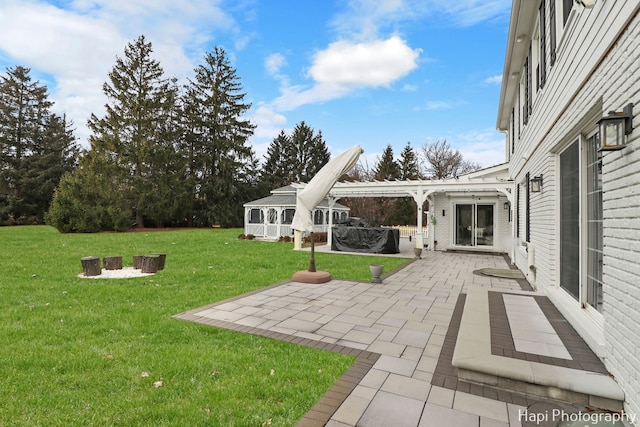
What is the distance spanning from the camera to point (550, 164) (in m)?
4.84

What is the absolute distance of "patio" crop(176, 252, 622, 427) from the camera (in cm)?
233

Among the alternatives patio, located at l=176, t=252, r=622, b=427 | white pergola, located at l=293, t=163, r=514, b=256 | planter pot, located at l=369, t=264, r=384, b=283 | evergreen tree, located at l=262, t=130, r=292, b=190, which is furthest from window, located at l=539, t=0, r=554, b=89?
evergreen tree, located at l=262, t=130, r=292, b=190

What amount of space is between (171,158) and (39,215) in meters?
13.3

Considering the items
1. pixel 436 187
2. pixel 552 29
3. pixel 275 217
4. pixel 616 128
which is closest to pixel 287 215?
pixel 275 217

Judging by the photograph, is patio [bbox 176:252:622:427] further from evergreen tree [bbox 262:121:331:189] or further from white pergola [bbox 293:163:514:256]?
evergreen tree [bbox 262:121:331:189]

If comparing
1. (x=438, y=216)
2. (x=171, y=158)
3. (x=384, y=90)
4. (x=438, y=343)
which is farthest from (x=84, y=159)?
(x=438, y=343)

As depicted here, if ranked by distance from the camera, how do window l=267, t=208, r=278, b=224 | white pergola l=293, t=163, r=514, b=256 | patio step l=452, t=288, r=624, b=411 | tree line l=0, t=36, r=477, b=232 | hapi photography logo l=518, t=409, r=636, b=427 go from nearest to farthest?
hapi photography logo l=518, t=409, r=636, b=427
patio step l=452, t=288, r=624, b=411
white pergola l=293, t=163, r=514, b=256
window l=267, t=208, r=278, b=224
tree line l=0, t=36, r=477, b=232

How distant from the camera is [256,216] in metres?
19.9

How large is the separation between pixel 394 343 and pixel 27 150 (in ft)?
131

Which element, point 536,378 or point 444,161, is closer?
point 536,378

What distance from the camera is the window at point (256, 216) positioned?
773 inches

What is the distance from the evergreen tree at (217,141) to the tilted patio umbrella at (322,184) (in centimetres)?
2437

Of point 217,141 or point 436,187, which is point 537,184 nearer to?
point 436,187

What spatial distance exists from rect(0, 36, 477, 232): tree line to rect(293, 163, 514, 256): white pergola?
15110mm
